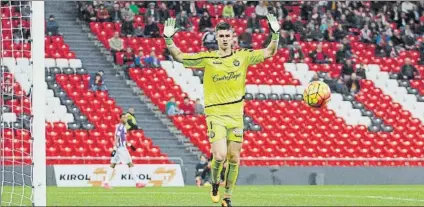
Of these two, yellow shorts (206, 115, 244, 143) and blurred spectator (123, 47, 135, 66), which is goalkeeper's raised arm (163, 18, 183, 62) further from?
blurred spectator (123, 47, 135, 66)

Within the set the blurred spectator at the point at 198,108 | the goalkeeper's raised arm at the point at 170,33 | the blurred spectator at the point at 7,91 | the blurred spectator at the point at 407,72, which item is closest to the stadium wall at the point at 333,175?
the blurred spectator at the point at 198,108

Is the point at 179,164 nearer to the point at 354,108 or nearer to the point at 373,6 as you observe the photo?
the point at 354,108

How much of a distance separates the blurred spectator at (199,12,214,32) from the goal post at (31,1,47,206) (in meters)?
23.3

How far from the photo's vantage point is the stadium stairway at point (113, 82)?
103ft

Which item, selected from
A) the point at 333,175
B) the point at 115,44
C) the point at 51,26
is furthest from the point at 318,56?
the point at 51,26

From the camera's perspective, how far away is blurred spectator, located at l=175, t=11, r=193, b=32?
1399 inches

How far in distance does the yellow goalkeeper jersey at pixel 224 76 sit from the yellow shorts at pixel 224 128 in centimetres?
7

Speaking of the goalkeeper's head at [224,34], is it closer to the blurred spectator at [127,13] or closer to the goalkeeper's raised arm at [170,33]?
the goalkeeper's raised arm at [170,33]

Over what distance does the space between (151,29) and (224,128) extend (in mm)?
21238

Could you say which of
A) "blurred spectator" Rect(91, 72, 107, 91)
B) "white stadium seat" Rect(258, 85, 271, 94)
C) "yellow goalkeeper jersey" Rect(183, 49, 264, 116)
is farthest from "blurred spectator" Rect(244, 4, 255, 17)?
"yellow goalkeeper jersey" Rect(183, 49, 264, 116)

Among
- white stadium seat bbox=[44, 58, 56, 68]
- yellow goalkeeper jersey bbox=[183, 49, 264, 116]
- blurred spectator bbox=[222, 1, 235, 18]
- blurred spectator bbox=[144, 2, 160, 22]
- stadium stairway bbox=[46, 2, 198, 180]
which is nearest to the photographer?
yellow goalkeeper jersey bbox=[183, 49, 264, 116]

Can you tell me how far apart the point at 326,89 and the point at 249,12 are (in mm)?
22335

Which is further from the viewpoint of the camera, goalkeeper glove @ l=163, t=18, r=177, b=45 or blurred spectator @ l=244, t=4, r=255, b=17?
blurred spectator @ l=244, t=4, r=255, b=17

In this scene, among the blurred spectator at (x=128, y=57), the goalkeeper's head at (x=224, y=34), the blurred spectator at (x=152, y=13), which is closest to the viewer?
the goalkeeper's head at (x=224, y=34)
